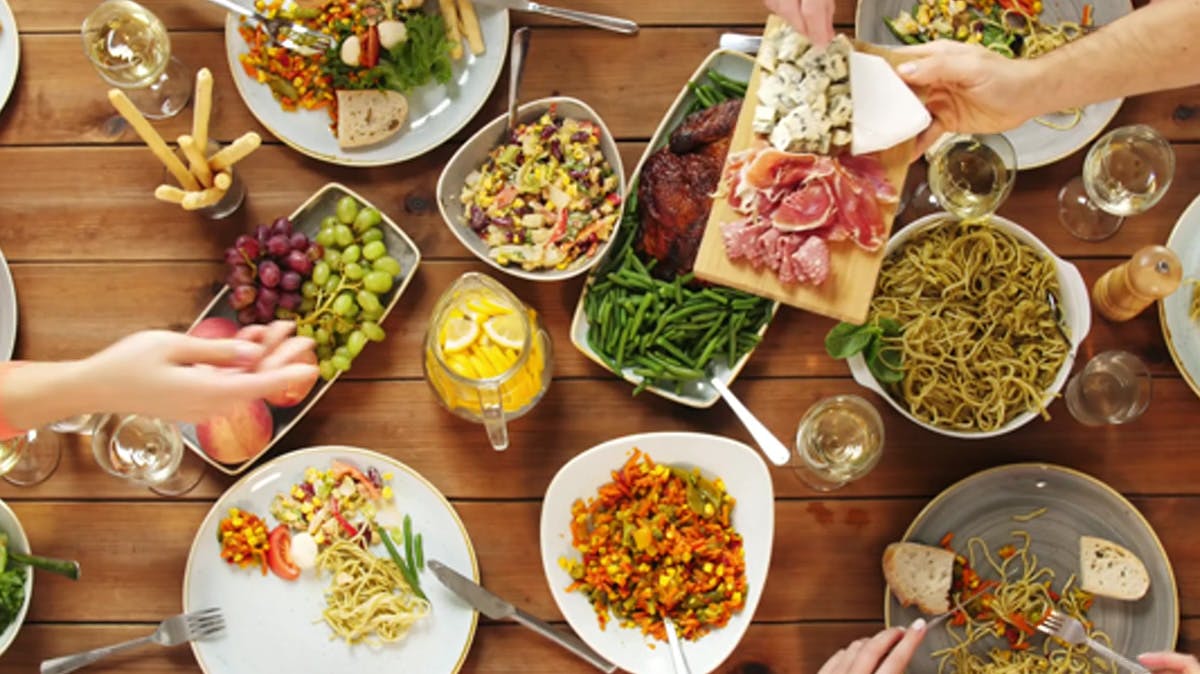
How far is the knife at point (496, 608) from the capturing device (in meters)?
2.05

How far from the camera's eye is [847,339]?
1986 millimetres

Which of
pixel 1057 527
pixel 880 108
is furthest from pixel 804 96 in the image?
pixel 1057 527

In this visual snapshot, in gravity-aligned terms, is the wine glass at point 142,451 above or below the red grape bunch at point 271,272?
below

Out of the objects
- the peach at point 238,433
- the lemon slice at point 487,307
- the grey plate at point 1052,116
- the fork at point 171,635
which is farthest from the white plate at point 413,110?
the fork at point 171,635

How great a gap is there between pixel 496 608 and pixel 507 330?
57 centimetres

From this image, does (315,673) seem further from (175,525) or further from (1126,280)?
(1126,280)

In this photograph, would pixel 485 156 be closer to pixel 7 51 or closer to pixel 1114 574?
pixel 7 51

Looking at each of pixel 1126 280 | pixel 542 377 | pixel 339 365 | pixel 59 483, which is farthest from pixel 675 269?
pixel 59 483

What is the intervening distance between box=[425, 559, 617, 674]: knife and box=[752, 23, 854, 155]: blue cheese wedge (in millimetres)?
1063

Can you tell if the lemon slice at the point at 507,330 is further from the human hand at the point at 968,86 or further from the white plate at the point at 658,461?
the human hand at the point at 968,86

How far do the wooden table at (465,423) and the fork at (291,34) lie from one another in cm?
16

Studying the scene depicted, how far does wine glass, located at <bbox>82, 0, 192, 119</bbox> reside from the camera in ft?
6.87

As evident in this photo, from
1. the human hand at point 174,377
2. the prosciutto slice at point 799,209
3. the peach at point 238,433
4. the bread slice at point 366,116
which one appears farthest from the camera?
the bread slice at point 366,116

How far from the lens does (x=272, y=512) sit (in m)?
2.12
